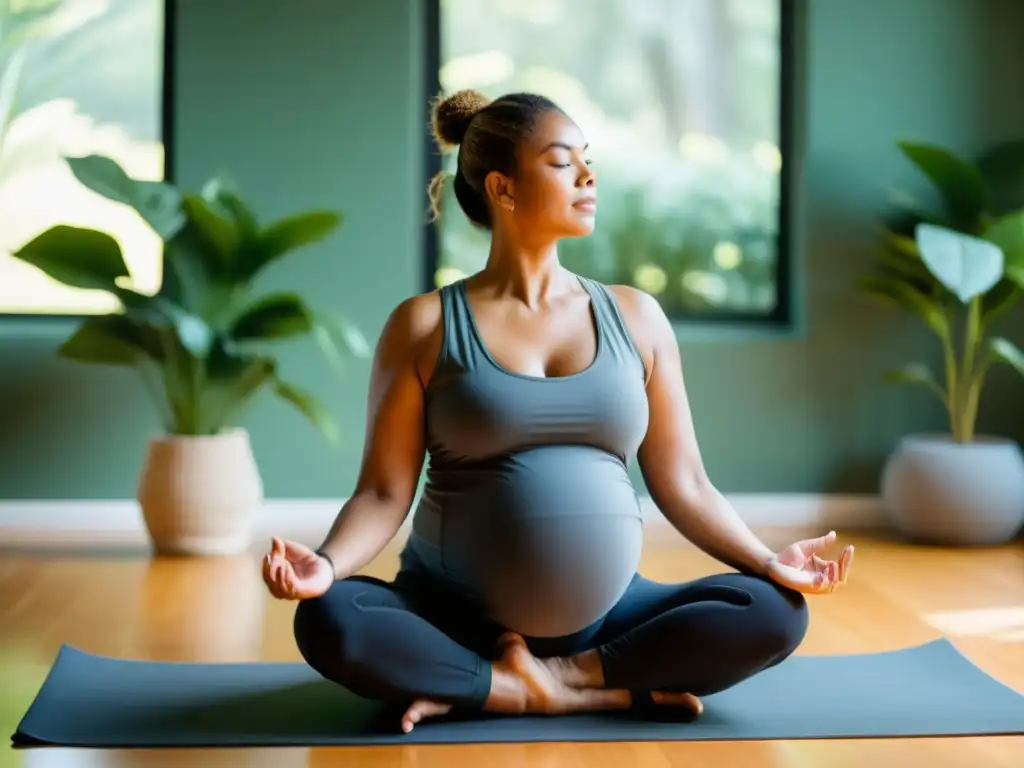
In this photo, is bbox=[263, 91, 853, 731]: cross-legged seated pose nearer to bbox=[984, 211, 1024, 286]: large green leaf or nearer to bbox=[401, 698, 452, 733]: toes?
bbox=[401, 698, 452, 733]: toes

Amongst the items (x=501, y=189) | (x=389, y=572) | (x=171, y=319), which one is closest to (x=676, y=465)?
(x=501, y=189)

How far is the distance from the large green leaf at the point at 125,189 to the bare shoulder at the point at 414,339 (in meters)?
1.46

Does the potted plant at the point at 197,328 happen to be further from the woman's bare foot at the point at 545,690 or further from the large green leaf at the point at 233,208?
the woman's bare foot at the point at 545,690

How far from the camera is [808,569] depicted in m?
2.11

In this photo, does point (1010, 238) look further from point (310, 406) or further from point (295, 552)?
point (295, 552)

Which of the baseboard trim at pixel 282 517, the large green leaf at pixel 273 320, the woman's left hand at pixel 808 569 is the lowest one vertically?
the baseboard trim at pixel 282 517

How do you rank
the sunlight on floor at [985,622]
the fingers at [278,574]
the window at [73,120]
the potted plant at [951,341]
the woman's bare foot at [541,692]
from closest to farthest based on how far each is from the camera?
the fingers at [278,574], the woman's bare foot at [541,692], the sunlight on floor at [985,622], the potted plant at [951,341], the window at [73,120]

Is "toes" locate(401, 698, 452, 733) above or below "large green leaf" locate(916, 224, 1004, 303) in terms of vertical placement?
below

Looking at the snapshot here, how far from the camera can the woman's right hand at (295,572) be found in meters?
1.89

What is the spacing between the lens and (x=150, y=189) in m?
3.50

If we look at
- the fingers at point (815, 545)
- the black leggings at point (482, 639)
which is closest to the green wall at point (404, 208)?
the black leggings at point (482, 639)

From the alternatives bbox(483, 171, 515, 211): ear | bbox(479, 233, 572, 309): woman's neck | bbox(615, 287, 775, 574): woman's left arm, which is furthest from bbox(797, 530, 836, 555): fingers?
bbox(483, 171, 515, 211): ear

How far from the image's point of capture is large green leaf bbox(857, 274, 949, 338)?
3990mm

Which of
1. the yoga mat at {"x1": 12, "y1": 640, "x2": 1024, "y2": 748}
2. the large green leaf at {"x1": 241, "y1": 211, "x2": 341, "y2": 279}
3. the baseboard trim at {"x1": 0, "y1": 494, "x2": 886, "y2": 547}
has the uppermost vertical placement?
the large green leaf at {"x1": 241, "y1": 211, "x2": 341, "y2": 279}
